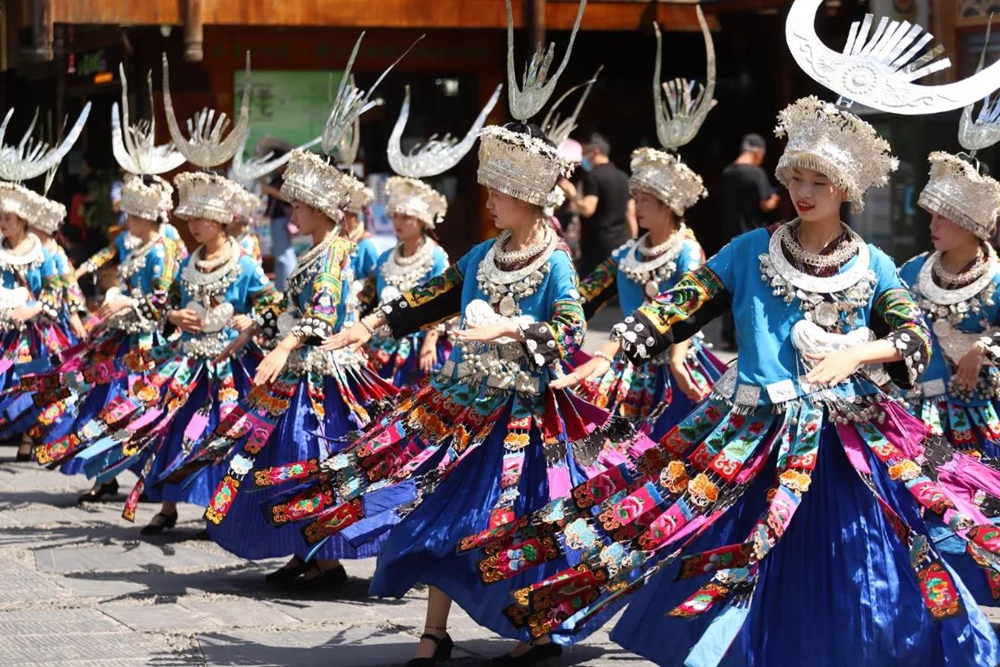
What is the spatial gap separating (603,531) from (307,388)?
8.44 ft

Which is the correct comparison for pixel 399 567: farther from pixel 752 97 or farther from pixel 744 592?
pixel 752 97

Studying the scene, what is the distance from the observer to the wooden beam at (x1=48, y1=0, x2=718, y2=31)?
46.9 feet

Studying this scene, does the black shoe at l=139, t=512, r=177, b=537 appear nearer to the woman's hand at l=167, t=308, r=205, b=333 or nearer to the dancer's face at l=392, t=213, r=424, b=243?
the woman's hand at l=167, t=308, r=205, b=333

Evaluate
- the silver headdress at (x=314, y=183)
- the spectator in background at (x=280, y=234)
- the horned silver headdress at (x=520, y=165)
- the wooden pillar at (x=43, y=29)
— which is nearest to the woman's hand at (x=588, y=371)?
the horned silver headdress at (x=520, y=165)

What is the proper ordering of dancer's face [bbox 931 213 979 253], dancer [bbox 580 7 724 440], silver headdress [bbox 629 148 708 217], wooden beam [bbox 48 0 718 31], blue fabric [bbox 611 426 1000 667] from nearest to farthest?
blue fabric [bbox 611 426 1000 667] → dancer's face [bbox 931 213 979 253] → dancer [bbox 580 7 724 440] → silver headdress [bbox 629 148 708 217] → wooden beam [bbox 48 0 718 31]

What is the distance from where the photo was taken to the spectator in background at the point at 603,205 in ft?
49.6

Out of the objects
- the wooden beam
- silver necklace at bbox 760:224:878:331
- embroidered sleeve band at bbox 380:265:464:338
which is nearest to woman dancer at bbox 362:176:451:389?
embroidered sleeve band at bbox 380:265:464:338

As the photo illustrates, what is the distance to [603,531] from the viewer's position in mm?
5105

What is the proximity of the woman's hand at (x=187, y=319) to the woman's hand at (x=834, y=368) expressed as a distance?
3.98 m

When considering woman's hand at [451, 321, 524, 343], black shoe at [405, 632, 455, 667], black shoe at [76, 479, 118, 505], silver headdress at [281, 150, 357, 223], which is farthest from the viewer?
black shoe at [76, 479, 118, 505]

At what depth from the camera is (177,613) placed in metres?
6.61

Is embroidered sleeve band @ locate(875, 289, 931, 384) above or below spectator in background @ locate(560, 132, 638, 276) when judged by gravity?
above

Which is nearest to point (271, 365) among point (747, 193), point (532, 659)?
point (532, 659)

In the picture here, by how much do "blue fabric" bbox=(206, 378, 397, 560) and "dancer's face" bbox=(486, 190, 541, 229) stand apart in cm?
133
